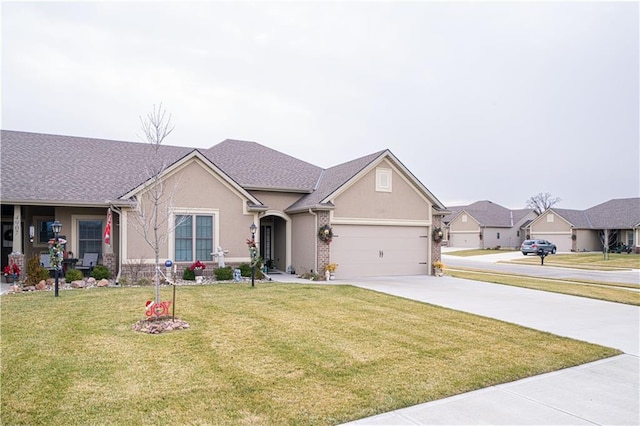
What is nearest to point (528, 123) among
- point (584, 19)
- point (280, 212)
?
point (584, 19)

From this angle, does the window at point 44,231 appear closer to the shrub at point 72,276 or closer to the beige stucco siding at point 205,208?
the shrub at point 72,276

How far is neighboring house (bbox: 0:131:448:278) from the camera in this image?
15.4 metres

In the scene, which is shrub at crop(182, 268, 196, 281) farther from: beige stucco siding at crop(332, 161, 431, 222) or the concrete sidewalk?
the concrete sidewalk

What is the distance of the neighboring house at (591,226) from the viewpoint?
142ft

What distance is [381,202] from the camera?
1875 centimetres

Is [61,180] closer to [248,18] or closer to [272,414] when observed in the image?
[248,18]

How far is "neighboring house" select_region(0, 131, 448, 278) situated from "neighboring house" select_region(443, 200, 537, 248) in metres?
36.9

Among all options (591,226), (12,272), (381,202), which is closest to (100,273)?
(12,272)

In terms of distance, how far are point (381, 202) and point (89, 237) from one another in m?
12.4

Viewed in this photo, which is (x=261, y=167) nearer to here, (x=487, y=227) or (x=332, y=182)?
(x=332, y=182)

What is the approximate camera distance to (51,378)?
5.36 meters

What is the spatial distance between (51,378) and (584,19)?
1785cm

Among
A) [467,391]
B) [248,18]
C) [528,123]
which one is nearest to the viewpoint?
[467,391]

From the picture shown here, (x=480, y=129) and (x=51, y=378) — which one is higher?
(x=480, y=129)
